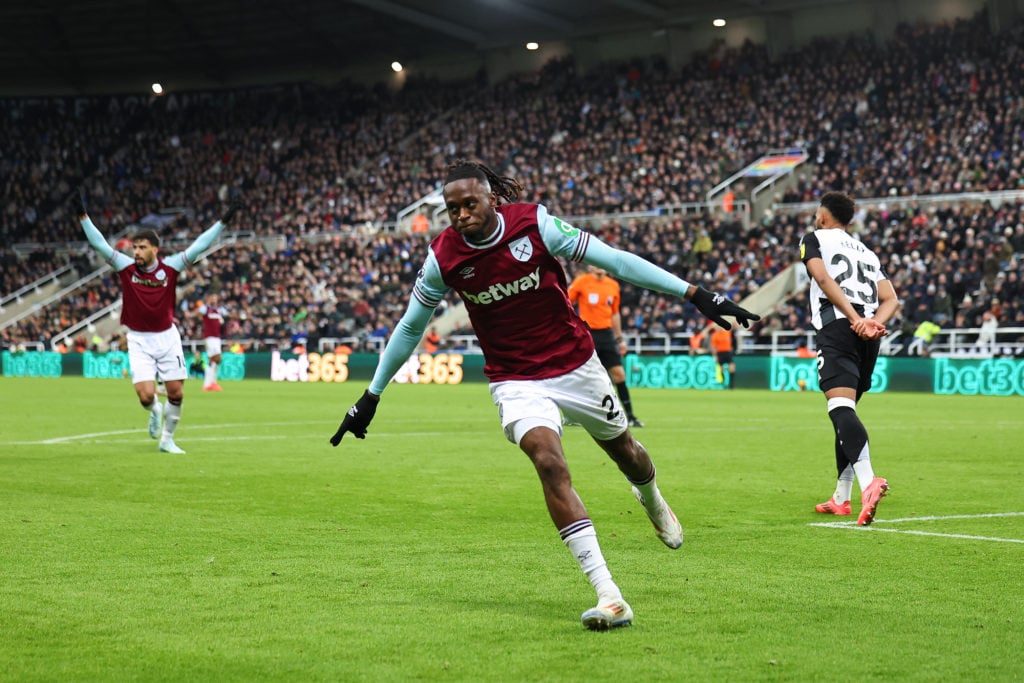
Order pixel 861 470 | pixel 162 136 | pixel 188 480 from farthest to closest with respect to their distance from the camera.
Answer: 1. pixel 162 136
2. pixel 188 480
3. pixel 861 470

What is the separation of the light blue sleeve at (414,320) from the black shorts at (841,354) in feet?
11.8

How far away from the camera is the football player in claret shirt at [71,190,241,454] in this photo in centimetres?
1439

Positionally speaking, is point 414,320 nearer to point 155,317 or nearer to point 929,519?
point 929,519

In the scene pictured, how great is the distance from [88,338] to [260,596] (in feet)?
159

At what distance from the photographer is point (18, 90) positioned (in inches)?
2712

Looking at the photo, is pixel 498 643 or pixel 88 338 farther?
pixel 88 338

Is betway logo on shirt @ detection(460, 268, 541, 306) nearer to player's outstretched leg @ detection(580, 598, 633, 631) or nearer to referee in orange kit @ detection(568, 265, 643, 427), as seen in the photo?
player's outstretched leg @ detection(580, 598, 633, 631)

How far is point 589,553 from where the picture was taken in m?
5.97

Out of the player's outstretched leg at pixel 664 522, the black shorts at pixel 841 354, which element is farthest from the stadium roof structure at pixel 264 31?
the player's outstretched leg at pixel 664 522

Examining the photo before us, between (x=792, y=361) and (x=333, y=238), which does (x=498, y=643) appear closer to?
(x=792, y=361)

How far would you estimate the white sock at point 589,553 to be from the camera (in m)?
5.80

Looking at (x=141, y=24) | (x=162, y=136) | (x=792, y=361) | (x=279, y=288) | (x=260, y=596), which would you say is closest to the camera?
(x=260, y=596)

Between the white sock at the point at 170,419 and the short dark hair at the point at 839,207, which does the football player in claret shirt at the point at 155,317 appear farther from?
the short dark hair at the point at 839,207

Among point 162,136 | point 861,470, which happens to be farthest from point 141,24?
point 861,470
